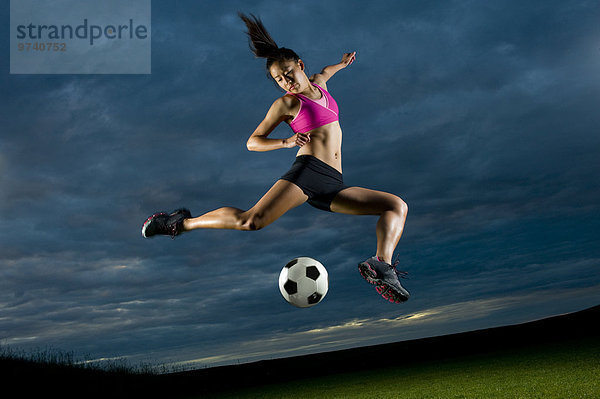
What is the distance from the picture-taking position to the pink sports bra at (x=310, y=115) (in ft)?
14.3

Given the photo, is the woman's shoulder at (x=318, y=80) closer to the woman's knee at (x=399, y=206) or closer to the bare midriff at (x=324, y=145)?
the bare midriff at (x=324, y=145)

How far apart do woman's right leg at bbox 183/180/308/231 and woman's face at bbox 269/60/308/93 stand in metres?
0.92

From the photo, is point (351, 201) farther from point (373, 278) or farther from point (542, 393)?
point (542, 393)

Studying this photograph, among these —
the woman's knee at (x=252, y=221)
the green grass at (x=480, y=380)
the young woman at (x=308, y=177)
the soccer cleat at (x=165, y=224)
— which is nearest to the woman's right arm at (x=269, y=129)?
the young woman at (x=308, y=177)

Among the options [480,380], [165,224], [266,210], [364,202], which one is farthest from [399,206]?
[480,380]

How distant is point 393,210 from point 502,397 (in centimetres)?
467

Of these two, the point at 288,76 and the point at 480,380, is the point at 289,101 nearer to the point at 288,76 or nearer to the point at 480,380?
the point at 288,76

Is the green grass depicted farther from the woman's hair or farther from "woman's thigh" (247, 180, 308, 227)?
the woman's hair

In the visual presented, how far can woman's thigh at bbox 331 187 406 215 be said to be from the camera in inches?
171

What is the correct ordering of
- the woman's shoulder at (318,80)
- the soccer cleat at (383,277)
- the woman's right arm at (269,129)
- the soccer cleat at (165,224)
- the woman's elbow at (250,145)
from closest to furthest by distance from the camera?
1. the soccer cleat at (383,277)
2. the woman's right arm at (269,129)
3. the woman's elbow at (250,145)
4. the soccer cleat at (165,224)
5. the woman's shoulder at (318,80)

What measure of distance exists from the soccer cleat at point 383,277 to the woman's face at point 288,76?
5.74ft

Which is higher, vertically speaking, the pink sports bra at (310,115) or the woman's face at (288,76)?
the woman's face at (288,76)

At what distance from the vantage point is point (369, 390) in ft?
30.1

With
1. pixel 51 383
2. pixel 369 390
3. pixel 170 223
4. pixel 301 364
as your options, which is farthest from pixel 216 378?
pixel 170 223
